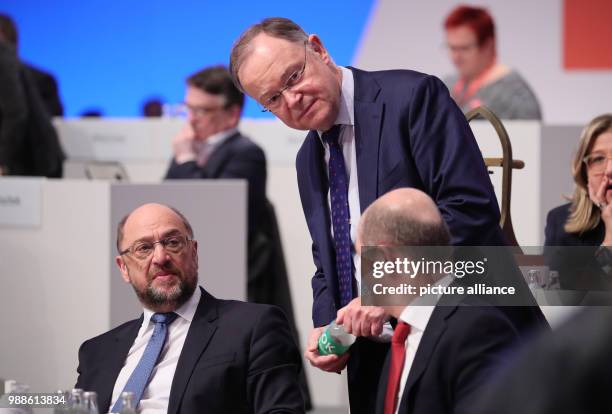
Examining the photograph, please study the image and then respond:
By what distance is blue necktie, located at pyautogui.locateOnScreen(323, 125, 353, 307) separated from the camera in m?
2.50

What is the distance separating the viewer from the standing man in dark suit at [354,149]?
2.33 meters

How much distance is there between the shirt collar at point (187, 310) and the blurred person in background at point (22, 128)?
2.85m

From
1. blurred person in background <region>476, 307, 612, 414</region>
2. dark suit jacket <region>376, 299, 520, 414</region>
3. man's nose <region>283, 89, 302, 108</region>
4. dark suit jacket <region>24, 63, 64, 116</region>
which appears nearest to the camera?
blurred person in background <region>476, 307, 612, 414</region>

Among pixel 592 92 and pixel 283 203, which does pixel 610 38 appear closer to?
pixel 592 92

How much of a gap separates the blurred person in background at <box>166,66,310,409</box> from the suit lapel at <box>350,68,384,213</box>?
2484mm

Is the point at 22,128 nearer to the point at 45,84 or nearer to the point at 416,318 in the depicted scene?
the point at 45,84

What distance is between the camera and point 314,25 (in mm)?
8406

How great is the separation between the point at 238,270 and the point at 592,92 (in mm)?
5133

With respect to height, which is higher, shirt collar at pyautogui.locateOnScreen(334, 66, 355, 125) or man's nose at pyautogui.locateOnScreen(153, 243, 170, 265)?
shirt collar at pyautogui.locateOnScreen(334, 66, 355, 125)

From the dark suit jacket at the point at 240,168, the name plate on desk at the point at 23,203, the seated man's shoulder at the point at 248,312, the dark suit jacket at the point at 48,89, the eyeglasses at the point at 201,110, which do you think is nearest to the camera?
the seated man's shoulder at the point at 248,312

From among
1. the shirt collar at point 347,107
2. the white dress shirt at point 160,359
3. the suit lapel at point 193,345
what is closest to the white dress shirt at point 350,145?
the shirt collar at point 347,107

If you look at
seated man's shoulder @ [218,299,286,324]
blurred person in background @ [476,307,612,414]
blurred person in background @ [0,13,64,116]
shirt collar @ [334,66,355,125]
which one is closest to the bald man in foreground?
shirt collar @ [334,66,355,125]

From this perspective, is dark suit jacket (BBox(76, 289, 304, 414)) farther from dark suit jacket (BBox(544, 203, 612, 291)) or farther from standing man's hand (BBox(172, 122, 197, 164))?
standing man's hand (BBox(172, 122, 197, 164))

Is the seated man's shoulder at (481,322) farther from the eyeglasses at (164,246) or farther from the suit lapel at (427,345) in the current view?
the eyeglasses at (164,246)
